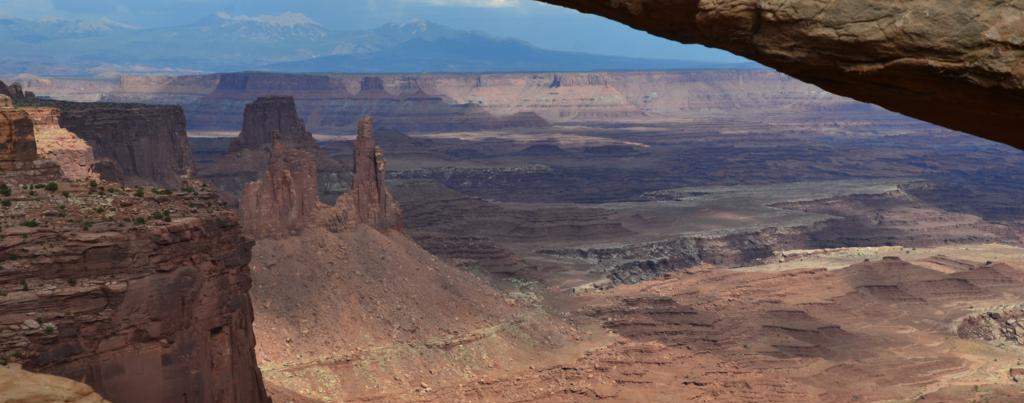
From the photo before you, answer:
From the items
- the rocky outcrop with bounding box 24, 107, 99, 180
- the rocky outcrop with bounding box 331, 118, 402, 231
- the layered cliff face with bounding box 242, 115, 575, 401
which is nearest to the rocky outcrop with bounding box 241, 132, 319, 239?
the layered cliff face with bounding box 242, 115, 575, 401

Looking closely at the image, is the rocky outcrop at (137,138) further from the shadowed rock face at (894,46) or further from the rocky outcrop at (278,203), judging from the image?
the shadowed rock face at (894,46)

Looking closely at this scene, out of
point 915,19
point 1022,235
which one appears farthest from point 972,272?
point 915,19

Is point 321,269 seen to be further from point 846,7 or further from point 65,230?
point 846,7

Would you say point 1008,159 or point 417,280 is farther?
point 1008,159

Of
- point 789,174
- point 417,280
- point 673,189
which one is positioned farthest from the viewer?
point 789,174

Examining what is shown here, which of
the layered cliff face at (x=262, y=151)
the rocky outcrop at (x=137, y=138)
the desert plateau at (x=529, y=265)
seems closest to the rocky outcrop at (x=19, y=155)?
the desert plateau at (x=529, y=265)

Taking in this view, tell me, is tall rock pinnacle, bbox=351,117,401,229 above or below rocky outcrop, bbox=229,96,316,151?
above

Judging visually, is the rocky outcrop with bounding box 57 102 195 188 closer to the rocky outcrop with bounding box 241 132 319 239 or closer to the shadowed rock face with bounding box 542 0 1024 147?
the rocky outcrop with bounding box 241 132 319 239
